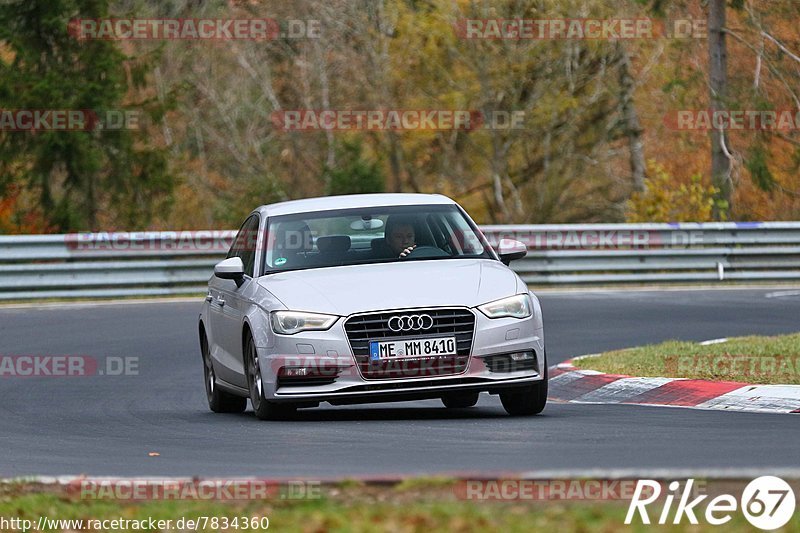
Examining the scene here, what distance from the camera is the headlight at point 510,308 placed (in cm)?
1070

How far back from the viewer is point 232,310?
478 inches

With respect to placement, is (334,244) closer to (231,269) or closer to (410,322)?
(231,269)

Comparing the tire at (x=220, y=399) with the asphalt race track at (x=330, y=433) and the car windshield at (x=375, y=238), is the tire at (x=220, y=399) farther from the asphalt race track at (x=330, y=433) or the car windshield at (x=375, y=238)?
the car windshield at (x=375, y=238)

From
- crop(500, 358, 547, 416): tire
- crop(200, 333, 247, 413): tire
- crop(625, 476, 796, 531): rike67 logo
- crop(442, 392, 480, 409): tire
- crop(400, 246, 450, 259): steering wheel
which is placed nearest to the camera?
crop(625, 476, 796, 531): rike67 logo

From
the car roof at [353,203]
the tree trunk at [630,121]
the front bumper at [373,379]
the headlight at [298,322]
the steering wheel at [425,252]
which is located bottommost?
the tree trunk at [630,121]

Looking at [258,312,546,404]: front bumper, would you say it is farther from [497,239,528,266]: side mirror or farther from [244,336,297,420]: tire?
[497,239,528,266]: side mirror

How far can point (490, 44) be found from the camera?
39.6 meters

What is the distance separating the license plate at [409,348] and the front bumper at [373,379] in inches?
5.7

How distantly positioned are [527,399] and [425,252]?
139cm

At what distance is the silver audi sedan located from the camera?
34.7ft

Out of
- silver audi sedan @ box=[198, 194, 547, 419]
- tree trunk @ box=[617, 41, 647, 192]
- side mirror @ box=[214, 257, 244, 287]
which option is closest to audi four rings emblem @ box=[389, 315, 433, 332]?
silver audi sedan @ box=[198, 194, 547, 419]

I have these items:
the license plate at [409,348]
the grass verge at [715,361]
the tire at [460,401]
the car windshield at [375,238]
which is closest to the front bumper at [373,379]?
the license plate at [409,348]

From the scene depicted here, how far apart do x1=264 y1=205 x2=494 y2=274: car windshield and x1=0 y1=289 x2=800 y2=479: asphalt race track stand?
1137 mm

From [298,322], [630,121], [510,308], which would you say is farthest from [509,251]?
[630,121]
